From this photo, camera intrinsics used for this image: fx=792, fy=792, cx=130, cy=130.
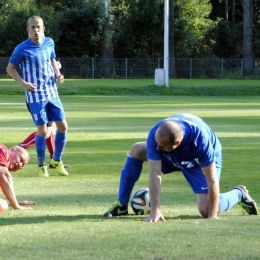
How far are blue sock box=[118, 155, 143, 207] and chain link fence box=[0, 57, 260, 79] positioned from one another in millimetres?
55186

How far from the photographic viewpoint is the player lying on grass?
805 centimetres

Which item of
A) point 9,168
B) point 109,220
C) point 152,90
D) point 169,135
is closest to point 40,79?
point 9,168

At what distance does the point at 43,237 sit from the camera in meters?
6.76

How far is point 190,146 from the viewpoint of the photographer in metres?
7.61

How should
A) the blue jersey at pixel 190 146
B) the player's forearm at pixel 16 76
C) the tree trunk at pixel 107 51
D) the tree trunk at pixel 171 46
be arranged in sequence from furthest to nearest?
1. the tree trunk at pixel 171 46
2. the tree trunk at pixel 107 51
3. the player's forearm at pixel 16 76
4. the blue jersey at pixel 190 146

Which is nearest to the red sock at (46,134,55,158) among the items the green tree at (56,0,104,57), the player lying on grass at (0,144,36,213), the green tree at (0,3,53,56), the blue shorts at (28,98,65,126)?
the blue shorts at (28,98,65,126)

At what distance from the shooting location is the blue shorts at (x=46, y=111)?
11789mm

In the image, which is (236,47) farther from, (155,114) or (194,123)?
(194,123)

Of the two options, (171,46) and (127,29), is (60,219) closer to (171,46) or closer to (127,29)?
(171,46)

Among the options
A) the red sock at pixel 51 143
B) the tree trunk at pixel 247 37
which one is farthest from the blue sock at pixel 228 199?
the tree trunk at pixel 247 37

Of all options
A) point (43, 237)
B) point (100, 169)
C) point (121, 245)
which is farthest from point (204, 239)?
point (100, 169)

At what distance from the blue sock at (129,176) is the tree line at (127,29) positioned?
57038mm

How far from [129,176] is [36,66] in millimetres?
4125

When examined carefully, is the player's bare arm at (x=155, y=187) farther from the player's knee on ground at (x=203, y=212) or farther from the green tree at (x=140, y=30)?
the green tree at (x=140, y=30)
